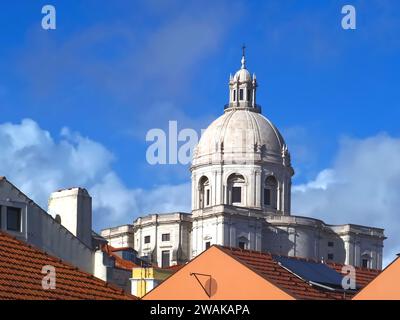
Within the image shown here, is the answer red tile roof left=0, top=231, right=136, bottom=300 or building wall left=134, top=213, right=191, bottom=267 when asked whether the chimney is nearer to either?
red tile roof left=0, top=231, right=136, bottom=300

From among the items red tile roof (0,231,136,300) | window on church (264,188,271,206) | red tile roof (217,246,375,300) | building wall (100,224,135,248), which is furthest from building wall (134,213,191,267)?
red tile roof (0,231,136,300)

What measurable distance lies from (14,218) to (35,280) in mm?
17036

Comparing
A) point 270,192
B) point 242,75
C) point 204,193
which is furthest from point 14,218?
point 242,75

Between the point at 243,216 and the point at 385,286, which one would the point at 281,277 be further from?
the point at 243,216

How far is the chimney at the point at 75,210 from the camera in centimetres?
5453

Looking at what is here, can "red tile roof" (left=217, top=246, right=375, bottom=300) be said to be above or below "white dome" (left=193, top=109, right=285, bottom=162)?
below

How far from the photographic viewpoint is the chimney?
54.5 metres

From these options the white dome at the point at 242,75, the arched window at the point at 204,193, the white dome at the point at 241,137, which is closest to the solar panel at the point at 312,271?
the arched window at the point at 204,193

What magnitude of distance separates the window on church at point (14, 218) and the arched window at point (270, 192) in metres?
118

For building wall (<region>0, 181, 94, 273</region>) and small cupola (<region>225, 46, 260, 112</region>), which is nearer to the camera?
building wall (<region>0, 181, 94, 273</region>)

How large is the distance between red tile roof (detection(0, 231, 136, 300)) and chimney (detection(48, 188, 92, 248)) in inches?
955
